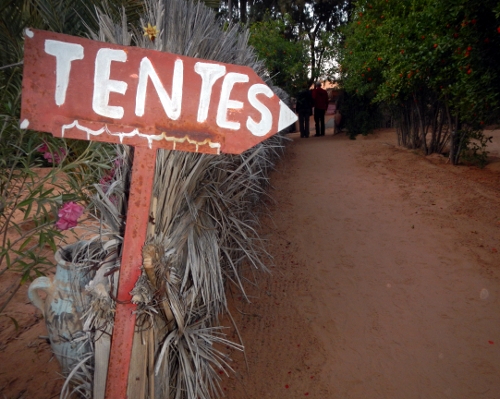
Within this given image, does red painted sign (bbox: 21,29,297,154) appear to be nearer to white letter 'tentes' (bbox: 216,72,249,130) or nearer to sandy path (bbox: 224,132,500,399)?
white letter 'tentes' (bbox: 216,72,249,130)

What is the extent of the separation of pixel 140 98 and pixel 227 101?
0.32 metres

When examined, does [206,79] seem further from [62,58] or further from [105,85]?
[62,58]

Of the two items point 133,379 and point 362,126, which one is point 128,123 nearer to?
point 133,379

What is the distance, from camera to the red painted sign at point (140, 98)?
1386 mm

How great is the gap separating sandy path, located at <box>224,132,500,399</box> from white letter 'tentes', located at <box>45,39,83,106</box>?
A: 1.97 meters

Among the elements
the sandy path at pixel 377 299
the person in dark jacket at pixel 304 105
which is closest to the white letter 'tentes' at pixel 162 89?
the sandy path at pixel 377 299

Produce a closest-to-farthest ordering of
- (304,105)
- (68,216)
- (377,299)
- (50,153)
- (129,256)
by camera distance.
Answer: (129,256) < (68,216) < (50,153) < (377,299) < (304,105)

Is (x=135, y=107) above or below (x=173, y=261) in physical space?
above

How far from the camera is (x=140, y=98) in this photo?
56.9 inches

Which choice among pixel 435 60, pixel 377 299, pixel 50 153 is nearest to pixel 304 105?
pixel 435 60

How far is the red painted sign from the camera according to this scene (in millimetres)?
1386

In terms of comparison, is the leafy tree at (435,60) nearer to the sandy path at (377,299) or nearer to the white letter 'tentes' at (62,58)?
the sandy path at (377,299)

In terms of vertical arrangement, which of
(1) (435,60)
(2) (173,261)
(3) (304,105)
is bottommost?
(2) (173,261)

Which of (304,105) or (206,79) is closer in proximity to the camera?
(206,79)
